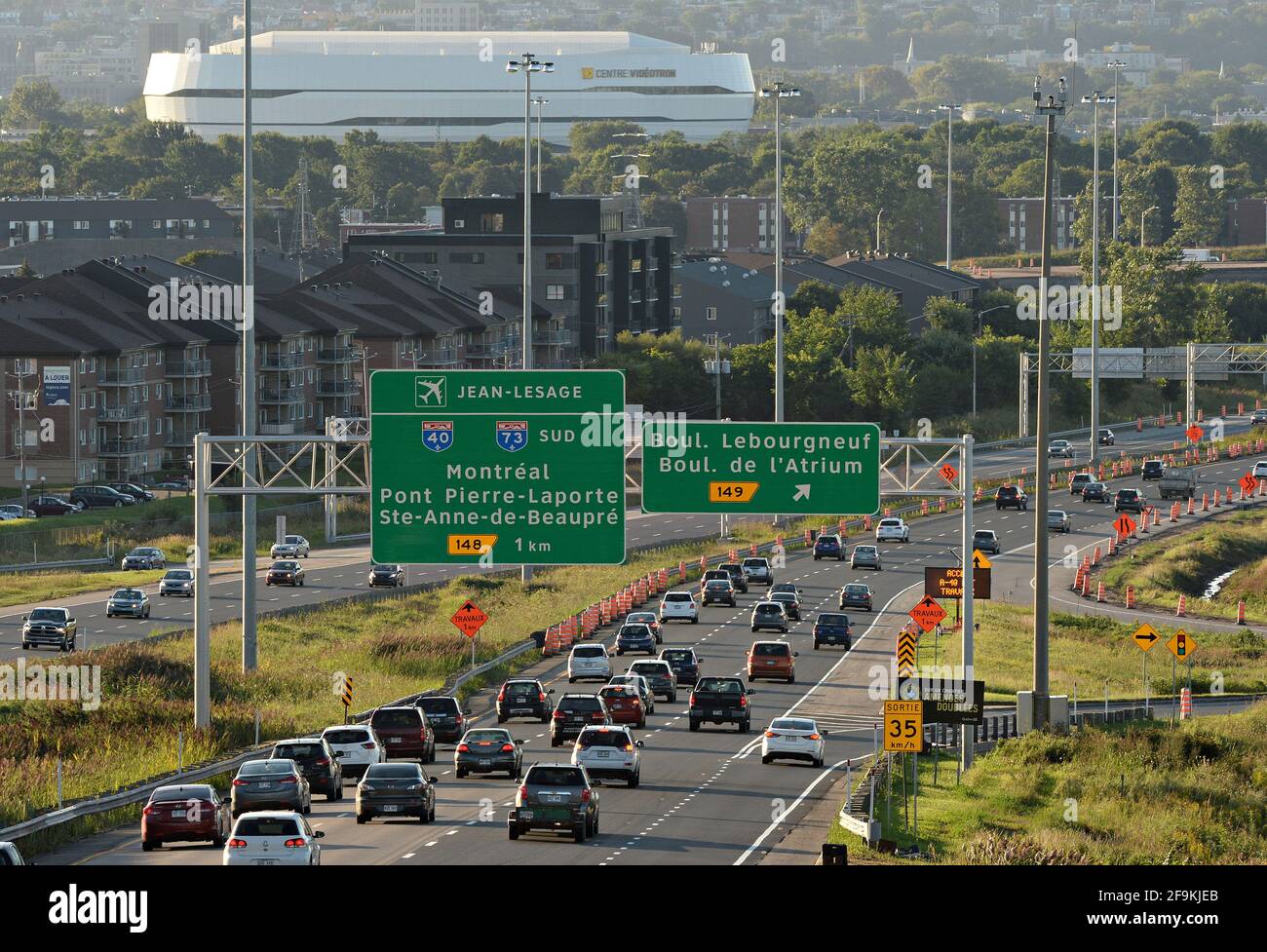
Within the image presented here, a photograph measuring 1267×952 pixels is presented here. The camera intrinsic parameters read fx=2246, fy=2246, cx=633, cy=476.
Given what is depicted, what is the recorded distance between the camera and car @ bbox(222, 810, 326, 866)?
31297mm

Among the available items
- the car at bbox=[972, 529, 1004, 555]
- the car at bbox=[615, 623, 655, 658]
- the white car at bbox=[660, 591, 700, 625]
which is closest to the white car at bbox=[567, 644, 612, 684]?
→ the car at bbox=[615, 623, 655, 658]

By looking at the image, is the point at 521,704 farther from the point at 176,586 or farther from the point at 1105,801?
the point at 176,586

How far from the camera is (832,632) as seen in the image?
6906cm

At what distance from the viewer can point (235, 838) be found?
31.8 meters

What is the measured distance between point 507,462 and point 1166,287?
437ft

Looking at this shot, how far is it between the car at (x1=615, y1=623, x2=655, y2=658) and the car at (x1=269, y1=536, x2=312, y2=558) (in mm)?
28880

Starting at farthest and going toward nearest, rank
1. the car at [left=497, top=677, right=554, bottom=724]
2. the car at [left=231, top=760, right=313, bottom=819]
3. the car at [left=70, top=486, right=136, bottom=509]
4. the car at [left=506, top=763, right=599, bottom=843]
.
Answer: the car at [left=70, top=486, right=136, bottom=509] → the car at [left=497, top=677, right=554, bottom=724] → the car at [left=231, top=760, right=313, bottom=819] → the car at [left=506, top=763, right=599, bottom=843]

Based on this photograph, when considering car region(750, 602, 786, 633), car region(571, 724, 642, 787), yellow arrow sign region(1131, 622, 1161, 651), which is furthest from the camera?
car region(750, 602, 786, 633)

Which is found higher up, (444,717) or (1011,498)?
(1011,498)

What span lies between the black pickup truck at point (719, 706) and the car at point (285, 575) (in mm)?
34226

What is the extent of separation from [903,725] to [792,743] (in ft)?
32.3

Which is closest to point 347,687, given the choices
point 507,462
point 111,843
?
point 507,462

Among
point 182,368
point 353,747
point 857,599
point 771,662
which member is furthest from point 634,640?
point 182,368

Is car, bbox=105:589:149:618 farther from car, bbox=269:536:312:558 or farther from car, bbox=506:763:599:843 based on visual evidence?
car, bbox=506:763:599:843
